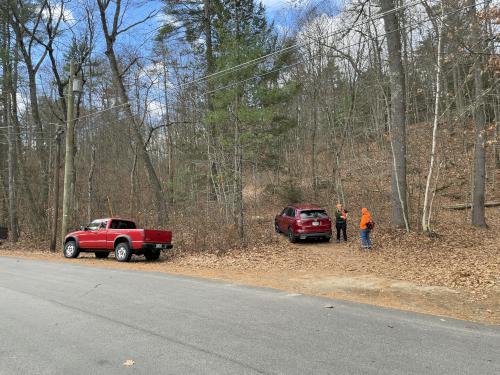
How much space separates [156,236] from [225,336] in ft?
34.5

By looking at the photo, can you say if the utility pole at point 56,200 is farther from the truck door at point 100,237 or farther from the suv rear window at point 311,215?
the suv rear window at point 311,215

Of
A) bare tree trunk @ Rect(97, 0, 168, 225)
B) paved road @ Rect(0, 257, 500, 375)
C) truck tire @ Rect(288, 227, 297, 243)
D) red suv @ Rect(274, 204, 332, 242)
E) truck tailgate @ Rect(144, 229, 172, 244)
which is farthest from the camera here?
bare tree trunk @ Rect(97, 0, 168, 225)

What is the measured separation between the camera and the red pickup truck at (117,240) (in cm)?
1552

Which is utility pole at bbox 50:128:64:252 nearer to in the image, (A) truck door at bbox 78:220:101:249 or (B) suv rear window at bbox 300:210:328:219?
(A) truck door at bbox 78:220:101:249

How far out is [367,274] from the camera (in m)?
11.5

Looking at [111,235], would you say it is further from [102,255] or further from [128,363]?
[128,363]

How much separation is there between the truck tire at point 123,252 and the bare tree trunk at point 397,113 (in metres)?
10.9

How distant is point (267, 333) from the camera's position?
581 cm

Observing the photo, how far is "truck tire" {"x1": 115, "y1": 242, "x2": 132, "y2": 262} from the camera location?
1574 centimetres

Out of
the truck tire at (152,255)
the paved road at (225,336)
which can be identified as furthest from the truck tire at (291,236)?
the paved road at (225,336)

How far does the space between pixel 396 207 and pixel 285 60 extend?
9867 mm

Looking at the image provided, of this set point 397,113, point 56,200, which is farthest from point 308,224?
point 56,200

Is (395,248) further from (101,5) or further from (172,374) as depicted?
(101,5)

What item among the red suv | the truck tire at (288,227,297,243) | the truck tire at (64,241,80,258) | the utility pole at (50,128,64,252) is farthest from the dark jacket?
the utility pole at (50,128,64,252)
